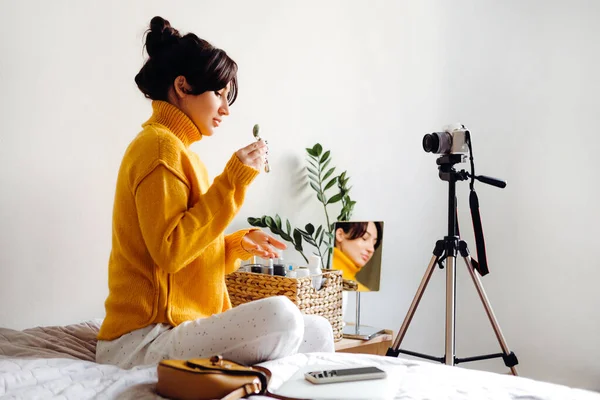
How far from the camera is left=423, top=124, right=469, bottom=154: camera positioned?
1.93 metres

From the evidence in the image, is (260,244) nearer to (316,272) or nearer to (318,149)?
(316,272)

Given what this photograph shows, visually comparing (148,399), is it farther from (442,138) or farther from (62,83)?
(442,138)

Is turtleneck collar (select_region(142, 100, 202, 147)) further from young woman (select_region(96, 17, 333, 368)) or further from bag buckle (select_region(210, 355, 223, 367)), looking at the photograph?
bag buckle (select_region(210, 355, 223, 367))

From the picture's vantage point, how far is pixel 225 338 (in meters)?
1.26

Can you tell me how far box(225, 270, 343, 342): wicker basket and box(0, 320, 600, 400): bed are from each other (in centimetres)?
48

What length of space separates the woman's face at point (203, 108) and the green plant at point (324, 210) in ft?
1.88

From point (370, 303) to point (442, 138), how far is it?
919 millimetres

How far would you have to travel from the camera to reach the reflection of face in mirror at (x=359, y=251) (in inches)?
80.5

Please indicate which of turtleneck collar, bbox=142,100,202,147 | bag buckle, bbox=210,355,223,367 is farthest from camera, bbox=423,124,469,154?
bag buckle, bbox=210,355,223,367

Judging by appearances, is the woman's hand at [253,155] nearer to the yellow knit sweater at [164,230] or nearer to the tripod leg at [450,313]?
the yellow knit sweater at [164,230]

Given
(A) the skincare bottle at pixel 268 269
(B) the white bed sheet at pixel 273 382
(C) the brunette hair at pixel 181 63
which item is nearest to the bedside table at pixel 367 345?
(A) the skincare bottle at pixel 268 269

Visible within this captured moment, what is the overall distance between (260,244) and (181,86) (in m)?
0.45

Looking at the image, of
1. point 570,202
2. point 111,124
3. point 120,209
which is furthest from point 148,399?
point 570,202

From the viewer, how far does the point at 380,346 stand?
2139 millimetres
